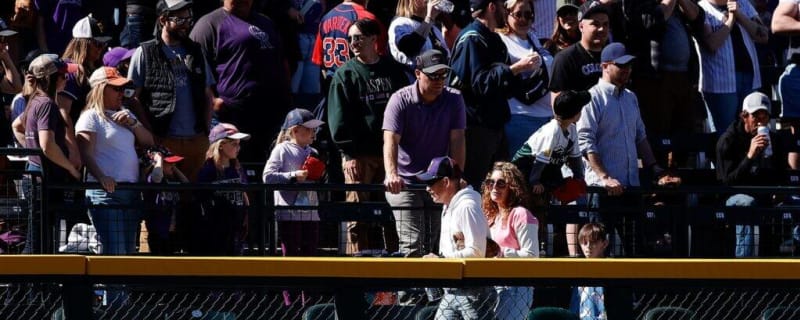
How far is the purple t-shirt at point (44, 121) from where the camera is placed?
36.2ft

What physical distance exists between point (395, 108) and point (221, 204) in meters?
1.40

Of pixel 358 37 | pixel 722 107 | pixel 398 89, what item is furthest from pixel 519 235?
pixel 722 107

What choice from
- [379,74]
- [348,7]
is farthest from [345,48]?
[379,74]

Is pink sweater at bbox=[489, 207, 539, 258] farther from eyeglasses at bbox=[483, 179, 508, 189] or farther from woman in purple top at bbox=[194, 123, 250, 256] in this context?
woman in purple top at bbox=[194, 123, 250, 256]

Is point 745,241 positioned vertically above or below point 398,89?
below

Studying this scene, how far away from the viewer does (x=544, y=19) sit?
14.5 meters

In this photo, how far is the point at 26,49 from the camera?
14.2m

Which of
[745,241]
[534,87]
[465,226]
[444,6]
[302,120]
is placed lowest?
[745,241]

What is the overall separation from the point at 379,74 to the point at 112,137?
2.12m

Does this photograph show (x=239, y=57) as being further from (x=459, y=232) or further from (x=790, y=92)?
(x=790, y=92)

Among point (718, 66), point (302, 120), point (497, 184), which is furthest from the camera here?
point (718, 66)

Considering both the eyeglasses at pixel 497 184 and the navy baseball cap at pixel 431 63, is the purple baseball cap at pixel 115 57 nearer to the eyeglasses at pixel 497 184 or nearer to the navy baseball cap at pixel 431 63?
the navy baseball cap at pixel 431 63

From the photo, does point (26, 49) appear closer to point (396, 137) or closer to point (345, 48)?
point (345, 48)

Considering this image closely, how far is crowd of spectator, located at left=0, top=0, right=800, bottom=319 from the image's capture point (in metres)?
11.3
